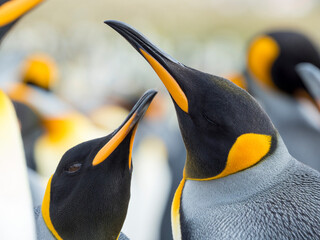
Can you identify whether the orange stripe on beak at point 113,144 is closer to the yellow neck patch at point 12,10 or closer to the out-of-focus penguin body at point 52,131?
the yellow neck patch at point 12,10

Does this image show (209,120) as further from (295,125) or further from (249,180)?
(295,125)

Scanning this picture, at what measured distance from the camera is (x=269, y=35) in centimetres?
280

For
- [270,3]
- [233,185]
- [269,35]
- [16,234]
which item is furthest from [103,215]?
[270,3]

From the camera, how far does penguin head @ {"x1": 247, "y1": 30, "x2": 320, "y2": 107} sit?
2670 millimetres

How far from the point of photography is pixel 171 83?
1121mm

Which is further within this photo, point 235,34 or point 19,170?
point 235,34

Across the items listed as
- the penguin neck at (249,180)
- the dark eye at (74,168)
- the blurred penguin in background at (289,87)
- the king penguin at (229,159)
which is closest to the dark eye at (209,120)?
the king penguin at (229,159)

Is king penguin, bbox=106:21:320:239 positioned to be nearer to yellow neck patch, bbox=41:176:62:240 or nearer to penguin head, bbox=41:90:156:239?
penguin head, bbox=41:90:156:239

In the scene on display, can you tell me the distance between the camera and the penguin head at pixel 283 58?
2.67 metres

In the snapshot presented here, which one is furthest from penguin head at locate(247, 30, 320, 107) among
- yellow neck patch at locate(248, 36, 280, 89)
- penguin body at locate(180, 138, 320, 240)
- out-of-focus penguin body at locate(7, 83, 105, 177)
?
penguin body at locate(180, 138, 320, 240)

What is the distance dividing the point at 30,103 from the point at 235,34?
449 inches

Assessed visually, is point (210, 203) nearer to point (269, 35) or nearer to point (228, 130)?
point (228, 130)

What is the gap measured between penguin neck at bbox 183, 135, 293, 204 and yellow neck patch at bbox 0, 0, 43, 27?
567mm

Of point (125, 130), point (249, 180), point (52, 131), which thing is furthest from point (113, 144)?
point (52, 131)
